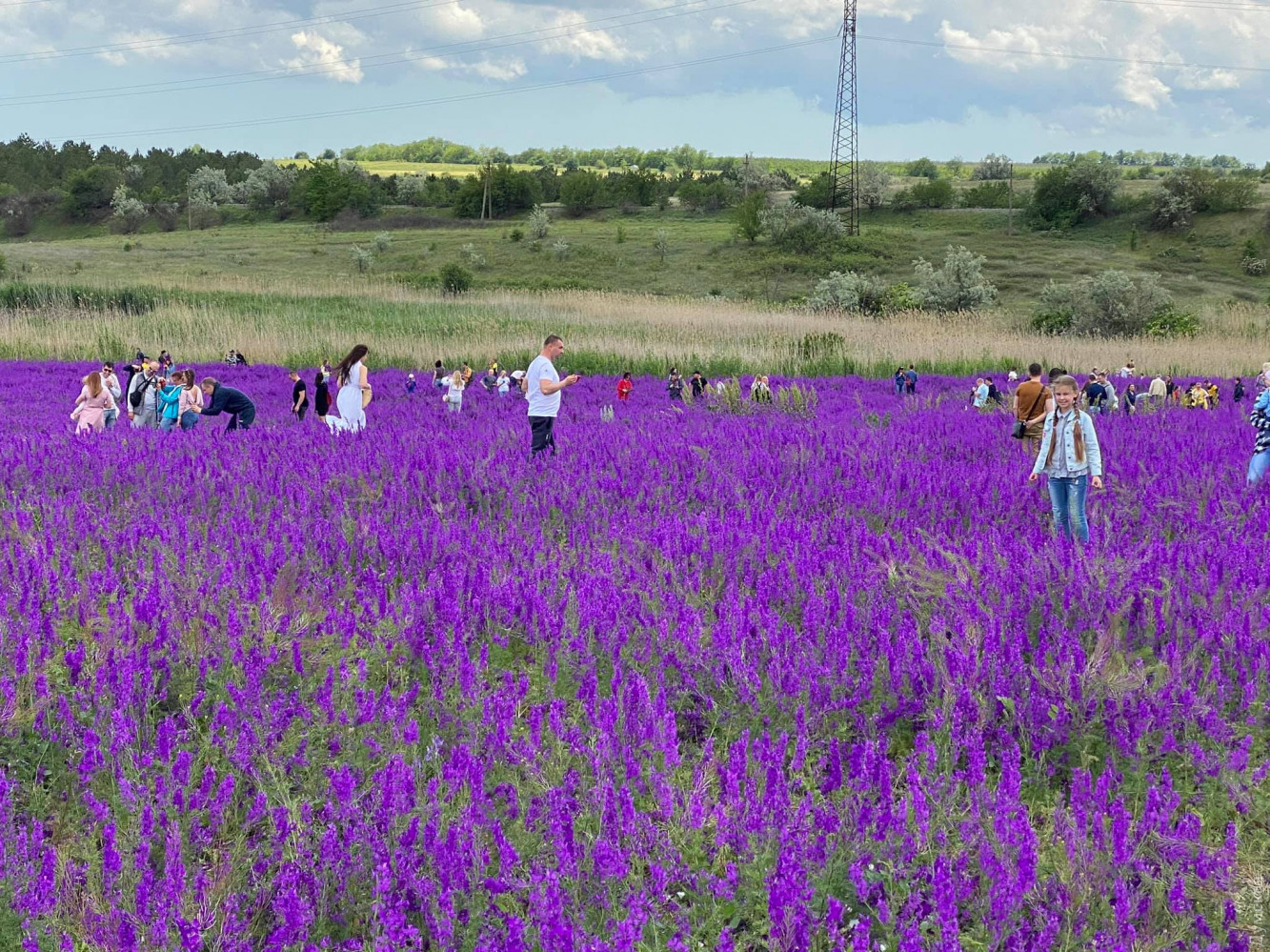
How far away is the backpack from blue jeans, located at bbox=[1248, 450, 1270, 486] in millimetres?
11535

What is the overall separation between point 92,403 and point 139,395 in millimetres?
1401

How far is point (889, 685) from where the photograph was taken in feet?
10.6

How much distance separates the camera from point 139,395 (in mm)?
12203

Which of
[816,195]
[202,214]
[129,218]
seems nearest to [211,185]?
[202,214]

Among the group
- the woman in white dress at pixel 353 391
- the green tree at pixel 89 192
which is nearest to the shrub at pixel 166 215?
the green tree at pixel 89 192

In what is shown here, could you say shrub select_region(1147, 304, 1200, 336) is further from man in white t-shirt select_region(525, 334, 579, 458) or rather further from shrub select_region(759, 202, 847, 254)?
man in white t-shirt select_region(525, 334, 579, 458)

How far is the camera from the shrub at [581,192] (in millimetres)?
77438

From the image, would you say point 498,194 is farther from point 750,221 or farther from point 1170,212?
point 1170,212

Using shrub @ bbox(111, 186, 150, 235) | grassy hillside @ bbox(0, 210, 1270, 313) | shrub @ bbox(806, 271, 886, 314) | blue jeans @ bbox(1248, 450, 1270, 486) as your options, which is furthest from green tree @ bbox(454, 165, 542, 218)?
blue jeans @ bbox(1248, 450, 1270, 486)

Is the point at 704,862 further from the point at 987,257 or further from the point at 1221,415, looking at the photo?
the point at 987,257

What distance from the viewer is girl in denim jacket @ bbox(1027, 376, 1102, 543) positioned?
5.98 m

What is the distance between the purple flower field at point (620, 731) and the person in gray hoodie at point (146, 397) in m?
6.53

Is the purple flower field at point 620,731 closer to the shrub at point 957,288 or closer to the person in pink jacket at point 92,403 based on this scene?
the person in pink jacket at point 92,403

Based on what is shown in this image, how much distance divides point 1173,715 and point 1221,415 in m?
12.6
